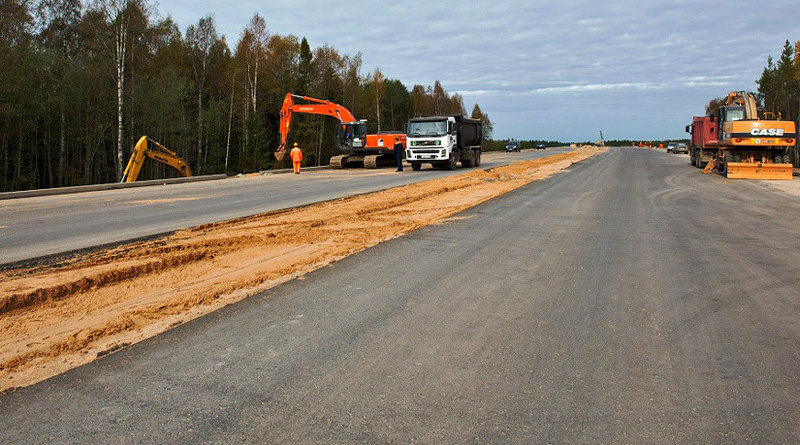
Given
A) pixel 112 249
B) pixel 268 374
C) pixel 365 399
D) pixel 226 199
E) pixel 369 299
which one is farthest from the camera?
pixel 226 199

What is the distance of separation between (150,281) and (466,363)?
3942 mm

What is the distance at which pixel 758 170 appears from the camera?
22.4 m

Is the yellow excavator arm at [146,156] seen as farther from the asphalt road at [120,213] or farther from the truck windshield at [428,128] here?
the truck windshield at [428,128]

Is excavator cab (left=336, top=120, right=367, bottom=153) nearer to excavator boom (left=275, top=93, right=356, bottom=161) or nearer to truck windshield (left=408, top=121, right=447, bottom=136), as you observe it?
excavator boom (left=275, top=93, right=356, bottom=161)

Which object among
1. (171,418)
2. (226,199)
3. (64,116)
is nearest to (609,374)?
(171,418)

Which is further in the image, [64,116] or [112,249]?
[64,116]

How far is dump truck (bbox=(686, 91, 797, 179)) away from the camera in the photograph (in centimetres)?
2186

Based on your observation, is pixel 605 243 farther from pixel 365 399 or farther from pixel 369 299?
pixel 365 399

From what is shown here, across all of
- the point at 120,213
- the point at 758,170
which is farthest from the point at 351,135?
the point at 120,213

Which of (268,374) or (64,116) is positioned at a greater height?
(64,116)

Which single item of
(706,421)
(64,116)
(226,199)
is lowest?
(706,421)

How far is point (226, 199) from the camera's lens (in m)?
15.5

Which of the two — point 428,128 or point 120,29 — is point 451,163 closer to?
point 428,128

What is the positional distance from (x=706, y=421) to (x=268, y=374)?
8.34 ft
